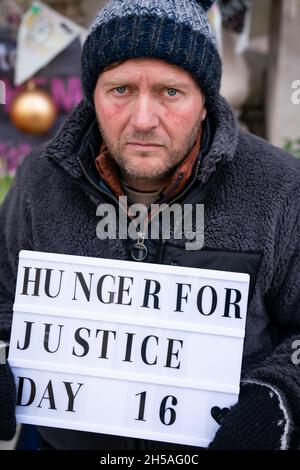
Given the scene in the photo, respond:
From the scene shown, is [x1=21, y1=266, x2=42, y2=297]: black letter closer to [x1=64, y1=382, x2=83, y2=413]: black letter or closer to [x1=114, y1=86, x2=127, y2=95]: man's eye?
Result: [x1=64, y1=382, x2=83, y2=413]: black letter

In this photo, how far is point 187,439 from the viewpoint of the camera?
4.46 ft

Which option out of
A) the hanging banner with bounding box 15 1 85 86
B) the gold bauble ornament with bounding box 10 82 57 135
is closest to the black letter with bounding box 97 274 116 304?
the gold bauble ornament with bounding box 10 82 57 135

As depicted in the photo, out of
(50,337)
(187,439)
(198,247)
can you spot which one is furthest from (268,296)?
(50,337)

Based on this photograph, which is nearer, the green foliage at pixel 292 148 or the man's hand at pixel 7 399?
the man's hand at pixel 7 399

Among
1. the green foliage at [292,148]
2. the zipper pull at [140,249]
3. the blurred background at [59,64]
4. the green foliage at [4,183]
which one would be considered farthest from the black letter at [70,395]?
the green foliage at [292,148]

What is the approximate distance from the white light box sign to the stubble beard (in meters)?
0.21

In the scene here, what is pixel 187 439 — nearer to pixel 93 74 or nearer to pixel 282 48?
pixel 93 74

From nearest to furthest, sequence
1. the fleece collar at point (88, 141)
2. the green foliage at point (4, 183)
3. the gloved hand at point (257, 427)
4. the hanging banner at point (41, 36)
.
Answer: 1. the gloved hand at point (257, 427)
2. the fleece collar at point (88, 141)
3. the green foliage at point (4, 183)
4. the hanging banner at point (41, 36)

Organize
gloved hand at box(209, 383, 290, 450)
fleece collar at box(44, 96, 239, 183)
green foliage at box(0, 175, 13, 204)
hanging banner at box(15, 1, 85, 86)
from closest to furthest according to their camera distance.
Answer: gloved hand at box(209, 383, 290, 450) < fleece collar at box(44, 96, 239, 183) < green foliage at box(0, 175, 13, 204) < hanging banner at box(15, 1, 85, 86)

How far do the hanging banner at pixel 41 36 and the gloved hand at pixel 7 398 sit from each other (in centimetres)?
219

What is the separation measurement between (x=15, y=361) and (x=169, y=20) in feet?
2.76

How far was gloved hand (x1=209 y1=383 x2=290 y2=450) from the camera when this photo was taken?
1.31 metres

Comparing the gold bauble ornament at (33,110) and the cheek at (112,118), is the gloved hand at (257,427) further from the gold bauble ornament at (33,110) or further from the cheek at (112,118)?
the gold bauble ornament at (33,110)
